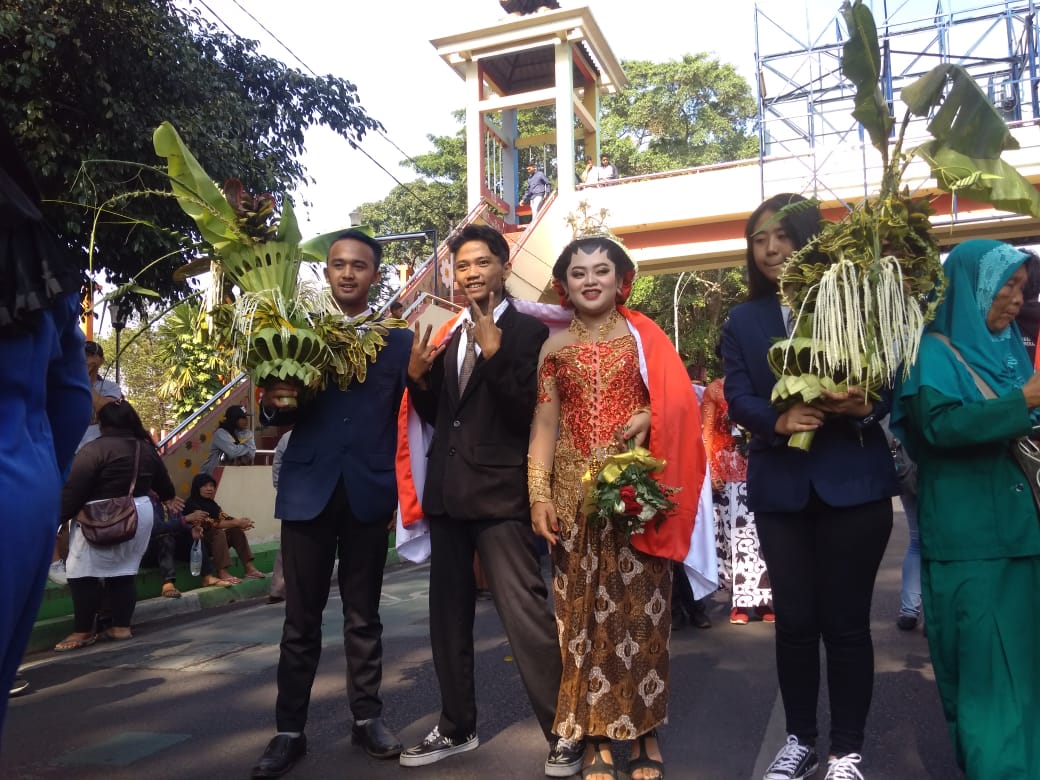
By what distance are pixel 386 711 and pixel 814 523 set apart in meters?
2.27

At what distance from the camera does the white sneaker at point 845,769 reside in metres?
3.03

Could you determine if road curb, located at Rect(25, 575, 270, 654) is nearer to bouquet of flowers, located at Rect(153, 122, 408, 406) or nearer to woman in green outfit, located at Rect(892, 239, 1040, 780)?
bouquet of flowers, located at Rect(153, 122, 408, 406)

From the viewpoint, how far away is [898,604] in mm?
6539

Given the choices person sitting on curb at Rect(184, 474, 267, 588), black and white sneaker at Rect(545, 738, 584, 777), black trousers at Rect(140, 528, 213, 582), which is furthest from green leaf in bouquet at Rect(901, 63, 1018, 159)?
person sitting on curb at Rect(184, 474, 267, 588)

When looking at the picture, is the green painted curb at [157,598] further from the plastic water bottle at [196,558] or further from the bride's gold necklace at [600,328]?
the bride's gold necklace at [600,328]

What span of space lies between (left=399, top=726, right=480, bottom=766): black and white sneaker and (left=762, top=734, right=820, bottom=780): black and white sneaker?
1157 millimetres

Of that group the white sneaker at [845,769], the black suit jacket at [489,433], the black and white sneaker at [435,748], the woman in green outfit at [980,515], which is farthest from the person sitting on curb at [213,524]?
the woman in green outfit at [980,515]

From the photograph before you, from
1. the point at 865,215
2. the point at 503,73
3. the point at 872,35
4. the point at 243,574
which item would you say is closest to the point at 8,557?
the point at 865,215

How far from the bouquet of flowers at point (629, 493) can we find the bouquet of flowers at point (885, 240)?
49 centimetres

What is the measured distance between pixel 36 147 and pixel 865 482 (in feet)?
28.1

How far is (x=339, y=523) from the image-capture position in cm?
373

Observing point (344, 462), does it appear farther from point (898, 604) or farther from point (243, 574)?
point (243, 574)

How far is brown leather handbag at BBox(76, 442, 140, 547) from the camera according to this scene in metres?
6.24

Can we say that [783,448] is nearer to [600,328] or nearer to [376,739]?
[600,328]
